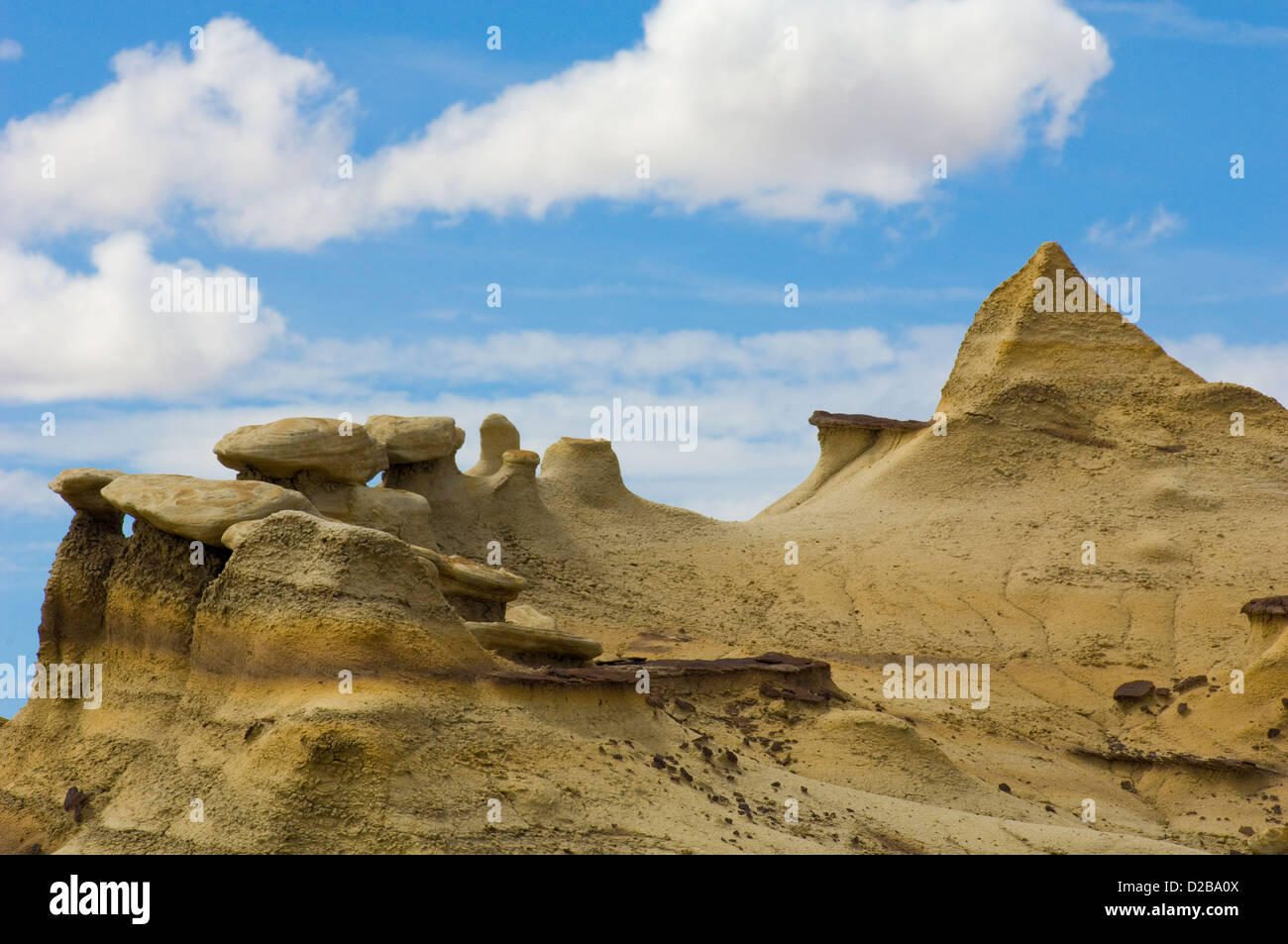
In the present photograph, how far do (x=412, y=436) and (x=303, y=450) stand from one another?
477cm

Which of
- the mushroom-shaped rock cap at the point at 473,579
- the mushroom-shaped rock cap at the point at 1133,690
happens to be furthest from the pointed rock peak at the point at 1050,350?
the mushroom-shaped rock cap at the point at 473,579

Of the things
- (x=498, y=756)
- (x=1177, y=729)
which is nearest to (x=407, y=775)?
(x=498, y=756)

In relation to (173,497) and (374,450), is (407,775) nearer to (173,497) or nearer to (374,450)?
(173,497)

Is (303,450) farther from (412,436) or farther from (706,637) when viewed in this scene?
(706,637)

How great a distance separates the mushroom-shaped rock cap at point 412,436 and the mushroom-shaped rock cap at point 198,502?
9231 millimetres

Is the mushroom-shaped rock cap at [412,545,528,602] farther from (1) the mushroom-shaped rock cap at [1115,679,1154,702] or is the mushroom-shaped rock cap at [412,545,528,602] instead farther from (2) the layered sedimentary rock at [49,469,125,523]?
(1) the mushroom-shaped rock cap at [1115,679,1154,702]

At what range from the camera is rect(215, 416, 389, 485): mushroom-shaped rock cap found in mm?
16281

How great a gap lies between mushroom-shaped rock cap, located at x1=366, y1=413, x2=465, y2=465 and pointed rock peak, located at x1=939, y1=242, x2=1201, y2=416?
10451mm

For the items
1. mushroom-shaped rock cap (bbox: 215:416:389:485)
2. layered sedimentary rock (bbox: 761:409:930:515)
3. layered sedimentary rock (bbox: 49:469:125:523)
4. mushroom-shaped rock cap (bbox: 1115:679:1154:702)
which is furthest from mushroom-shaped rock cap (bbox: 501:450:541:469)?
layered sedimentary rock (bbox: 49:469:125:523)

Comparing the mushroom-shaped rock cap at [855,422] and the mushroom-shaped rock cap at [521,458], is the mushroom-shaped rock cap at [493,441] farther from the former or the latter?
the mushroom-shaped rock cap at [855,422]

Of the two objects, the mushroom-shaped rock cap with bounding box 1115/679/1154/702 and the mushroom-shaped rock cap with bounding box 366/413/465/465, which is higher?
the mushroom-shaped rock cap with bounding box 366/413/465/465

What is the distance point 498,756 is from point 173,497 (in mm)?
4030

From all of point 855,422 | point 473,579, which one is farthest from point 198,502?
point 855,422

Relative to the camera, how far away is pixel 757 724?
50.0 ft
